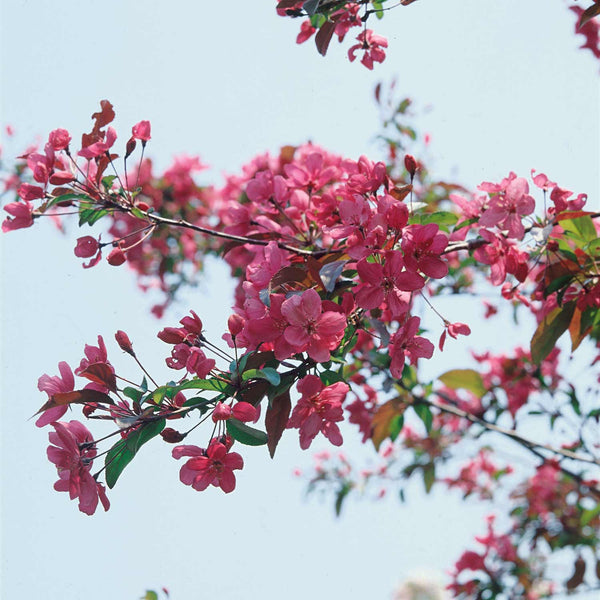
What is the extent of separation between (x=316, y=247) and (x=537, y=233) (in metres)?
0.53

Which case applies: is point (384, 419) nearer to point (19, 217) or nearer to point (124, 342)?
point (124, 342)

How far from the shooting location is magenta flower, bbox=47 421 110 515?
116cm

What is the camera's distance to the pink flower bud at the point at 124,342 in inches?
51.9

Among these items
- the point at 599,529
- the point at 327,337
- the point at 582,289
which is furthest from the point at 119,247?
the point at 599,529

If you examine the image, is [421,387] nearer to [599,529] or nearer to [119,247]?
[119,247]

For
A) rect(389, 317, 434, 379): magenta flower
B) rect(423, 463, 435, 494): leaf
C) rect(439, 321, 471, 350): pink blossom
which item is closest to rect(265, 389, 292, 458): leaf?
rect(389, 317, 434, 379): magenta flower

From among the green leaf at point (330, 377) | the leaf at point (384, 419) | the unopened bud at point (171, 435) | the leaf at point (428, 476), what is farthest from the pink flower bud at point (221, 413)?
the leaf at point (428, 476)

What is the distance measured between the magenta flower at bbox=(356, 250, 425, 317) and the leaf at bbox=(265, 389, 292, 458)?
0.23 m

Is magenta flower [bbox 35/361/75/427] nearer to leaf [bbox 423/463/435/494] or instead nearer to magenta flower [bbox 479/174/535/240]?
magenta flower [bbox 479/174/535/240]

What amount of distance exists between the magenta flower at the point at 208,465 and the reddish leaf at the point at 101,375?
0.17 meters

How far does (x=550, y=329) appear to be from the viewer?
65.5 inches

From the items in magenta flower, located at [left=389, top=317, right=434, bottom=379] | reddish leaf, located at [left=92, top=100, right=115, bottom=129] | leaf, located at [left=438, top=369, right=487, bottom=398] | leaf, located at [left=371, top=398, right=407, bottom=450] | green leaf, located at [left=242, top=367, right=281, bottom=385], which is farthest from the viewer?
leaf, located at [left=438, top=369, right=487, bottom=398]

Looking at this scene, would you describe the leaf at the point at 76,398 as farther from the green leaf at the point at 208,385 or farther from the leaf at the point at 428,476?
the leaf at the point at 428,476

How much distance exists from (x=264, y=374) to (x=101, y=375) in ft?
1.00
